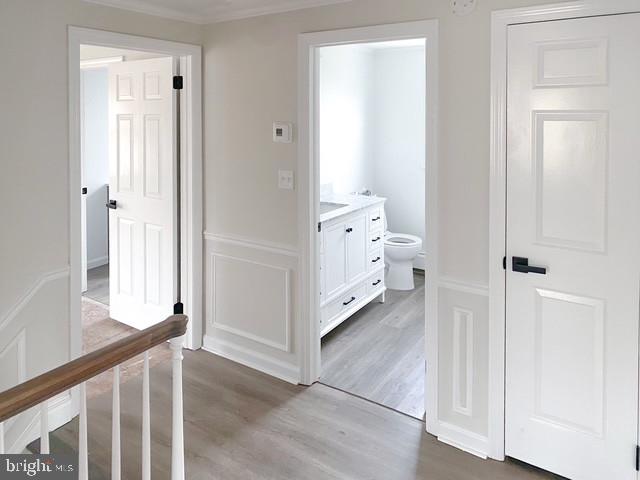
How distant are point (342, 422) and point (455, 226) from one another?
1.24m

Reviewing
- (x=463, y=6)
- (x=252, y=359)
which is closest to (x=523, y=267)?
(x=463, y=6)

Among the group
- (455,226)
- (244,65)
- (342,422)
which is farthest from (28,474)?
(244,65)

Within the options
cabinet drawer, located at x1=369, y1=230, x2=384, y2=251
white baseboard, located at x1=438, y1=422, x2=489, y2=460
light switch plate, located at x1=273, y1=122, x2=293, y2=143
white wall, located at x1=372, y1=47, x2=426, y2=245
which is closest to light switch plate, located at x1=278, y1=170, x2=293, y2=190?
light switch plate, located at x1=273, y1=122, x2=293, y2=143

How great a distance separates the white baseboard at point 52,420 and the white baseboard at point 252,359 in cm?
105

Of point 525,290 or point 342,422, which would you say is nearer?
point 525,290

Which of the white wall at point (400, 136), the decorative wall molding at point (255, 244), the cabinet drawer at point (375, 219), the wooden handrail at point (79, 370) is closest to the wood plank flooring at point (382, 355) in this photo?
the cabinet drawer at point (375, 219)

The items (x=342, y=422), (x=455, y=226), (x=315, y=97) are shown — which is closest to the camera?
(x=455, y=226)

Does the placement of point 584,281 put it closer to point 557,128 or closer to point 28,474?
point 557,128

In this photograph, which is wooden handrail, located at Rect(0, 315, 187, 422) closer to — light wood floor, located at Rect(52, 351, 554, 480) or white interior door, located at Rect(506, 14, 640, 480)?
light wood floor, located at Rect(52, 351, 554, 480)

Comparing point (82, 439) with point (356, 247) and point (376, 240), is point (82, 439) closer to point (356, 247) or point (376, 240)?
point (356, 247)

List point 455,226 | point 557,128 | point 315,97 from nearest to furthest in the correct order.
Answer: point 557,128, point 455,226, point 315,97

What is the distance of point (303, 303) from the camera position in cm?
321

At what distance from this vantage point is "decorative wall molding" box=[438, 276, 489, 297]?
2480 millimetres

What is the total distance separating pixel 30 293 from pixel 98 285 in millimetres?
2838
